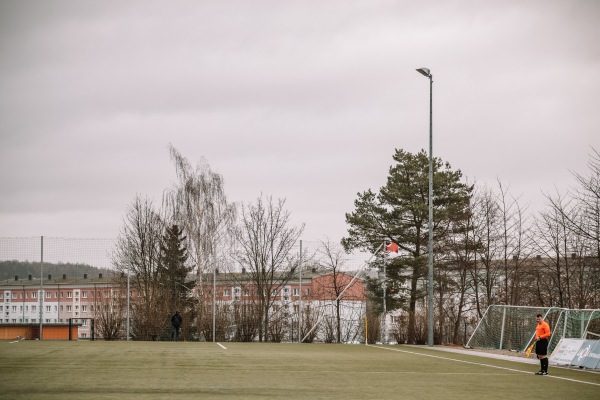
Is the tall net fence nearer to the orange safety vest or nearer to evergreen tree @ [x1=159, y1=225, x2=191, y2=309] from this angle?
evergreen tree @ [x1=159, y1=225, x2=191, y2=309]

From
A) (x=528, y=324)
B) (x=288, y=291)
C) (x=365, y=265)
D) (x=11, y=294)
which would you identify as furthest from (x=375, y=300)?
(x=11, y=294)

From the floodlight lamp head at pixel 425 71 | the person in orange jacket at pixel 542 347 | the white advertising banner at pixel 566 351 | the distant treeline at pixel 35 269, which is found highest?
the floodlight lamp head at pixel 425 71

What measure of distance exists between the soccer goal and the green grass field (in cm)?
444

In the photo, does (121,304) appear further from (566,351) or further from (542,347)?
(542,347)

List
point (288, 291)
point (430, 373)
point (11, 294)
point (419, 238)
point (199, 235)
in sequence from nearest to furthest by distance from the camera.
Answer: point (430, 373)
point (11, 294)
point (288, 291)
point (419, 238)
point (199, 235)

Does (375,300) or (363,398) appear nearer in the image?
(363,398)

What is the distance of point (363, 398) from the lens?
43.8 ft

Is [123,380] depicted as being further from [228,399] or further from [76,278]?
[76,278]

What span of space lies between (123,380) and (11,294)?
22473 millimetres

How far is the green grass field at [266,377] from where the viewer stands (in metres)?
13.7

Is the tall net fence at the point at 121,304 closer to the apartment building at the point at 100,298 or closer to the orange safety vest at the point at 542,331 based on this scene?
the apartment building at the point at 100,298

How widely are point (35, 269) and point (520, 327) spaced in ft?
72.1

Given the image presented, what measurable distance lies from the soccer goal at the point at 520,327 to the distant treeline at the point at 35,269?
19.0m

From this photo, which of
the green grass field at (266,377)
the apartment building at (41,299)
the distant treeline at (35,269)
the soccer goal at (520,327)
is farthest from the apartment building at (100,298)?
the green grass field at (266,377)
